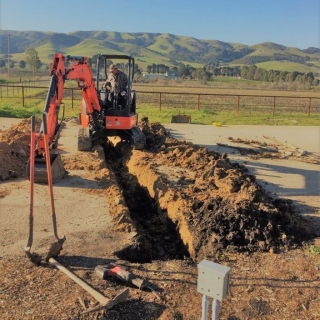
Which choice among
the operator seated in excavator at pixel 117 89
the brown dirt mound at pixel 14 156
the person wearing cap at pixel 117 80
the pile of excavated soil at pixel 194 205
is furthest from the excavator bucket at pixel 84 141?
the person wearing cap at pixel 117 80

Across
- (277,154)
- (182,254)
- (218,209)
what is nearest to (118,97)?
(277,154)

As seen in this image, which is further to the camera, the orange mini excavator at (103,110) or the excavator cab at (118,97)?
the excavator cab at (118,97)

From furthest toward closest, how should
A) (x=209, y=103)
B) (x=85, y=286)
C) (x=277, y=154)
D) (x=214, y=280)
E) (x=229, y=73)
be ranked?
(x=229, y=73)
(x=209, y=103)
(x=277, y=154)
(x=85, y=286)
(x=214, y=280)

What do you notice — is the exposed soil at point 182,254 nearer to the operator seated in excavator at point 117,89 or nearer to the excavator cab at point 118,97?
the excavator cab at point 118,97

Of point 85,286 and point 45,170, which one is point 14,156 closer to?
point 45,170

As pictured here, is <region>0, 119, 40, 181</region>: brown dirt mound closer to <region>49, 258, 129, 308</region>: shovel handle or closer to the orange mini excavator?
the orange mini excavator

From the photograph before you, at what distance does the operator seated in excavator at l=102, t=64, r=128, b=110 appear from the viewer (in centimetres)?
1262

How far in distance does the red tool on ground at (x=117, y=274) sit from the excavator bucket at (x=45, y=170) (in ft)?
13.5

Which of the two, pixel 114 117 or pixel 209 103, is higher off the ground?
pixel 209 103

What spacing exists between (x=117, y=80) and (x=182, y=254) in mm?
7368

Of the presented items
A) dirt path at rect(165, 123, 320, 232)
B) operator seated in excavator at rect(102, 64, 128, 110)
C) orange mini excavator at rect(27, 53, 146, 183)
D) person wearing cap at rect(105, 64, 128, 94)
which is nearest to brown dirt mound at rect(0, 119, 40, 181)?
orange mini excavator at rect(27, 53, 146, 183)

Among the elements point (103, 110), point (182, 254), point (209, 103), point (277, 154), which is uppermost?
point (209, 103)

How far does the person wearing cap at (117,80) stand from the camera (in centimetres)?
1265

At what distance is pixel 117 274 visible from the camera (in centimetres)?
499
